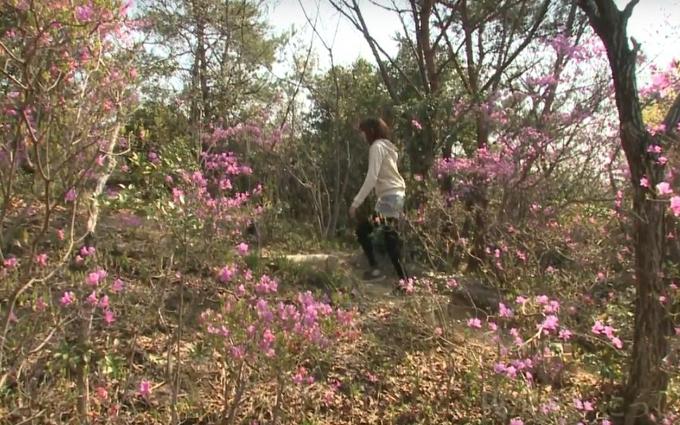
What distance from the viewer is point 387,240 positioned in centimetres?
482

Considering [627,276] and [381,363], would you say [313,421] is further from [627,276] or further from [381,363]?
[627,276]

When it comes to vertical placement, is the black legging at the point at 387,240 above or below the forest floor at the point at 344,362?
above

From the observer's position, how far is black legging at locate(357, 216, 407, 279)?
476cm

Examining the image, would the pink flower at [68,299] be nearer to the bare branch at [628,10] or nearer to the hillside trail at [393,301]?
the hillside trail at [393,301]

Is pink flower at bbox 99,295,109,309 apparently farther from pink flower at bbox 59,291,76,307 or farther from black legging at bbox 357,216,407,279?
black legging at bbox 357,216,407,279

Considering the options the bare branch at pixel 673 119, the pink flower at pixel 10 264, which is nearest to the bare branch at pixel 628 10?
the bare branch at pixel 673 119

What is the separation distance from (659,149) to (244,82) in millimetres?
7436

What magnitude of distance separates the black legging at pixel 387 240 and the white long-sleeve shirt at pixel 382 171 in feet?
0.88

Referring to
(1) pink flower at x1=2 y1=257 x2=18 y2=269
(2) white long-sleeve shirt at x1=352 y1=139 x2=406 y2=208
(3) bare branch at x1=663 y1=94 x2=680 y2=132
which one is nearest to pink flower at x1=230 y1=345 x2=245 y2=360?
(1) pink flower at x1=2 y1=257 x2=18 y2=269

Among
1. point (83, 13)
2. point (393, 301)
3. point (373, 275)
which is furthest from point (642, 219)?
point (373, 275)

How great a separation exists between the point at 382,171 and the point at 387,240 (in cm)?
58

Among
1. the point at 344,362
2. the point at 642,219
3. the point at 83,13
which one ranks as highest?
the point at 83,13

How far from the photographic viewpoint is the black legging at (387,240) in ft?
15.6

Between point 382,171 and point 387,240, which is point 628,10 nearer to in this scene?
point 382,171
